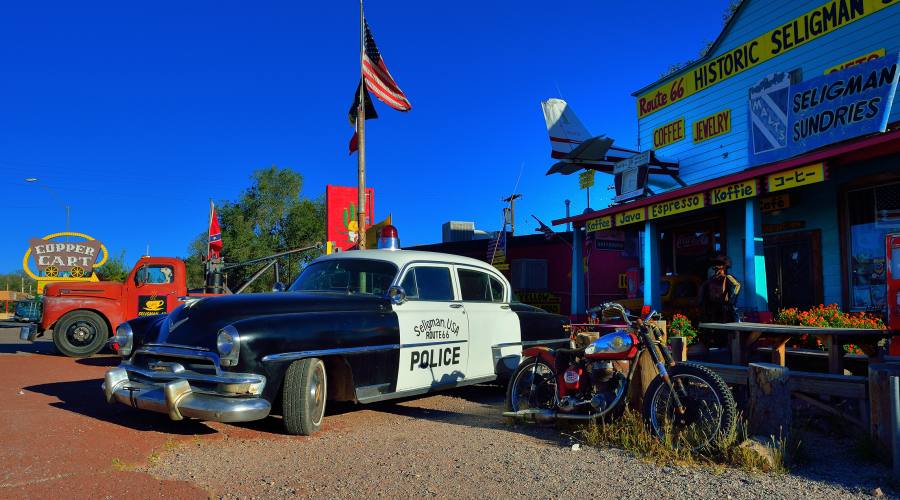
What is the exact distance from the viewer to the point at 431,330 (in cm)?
615

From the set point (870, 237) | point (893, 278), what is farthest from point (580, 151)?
point (893, 278)

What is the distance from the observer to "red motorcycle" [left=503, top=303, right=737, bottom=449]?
4281 millimetres

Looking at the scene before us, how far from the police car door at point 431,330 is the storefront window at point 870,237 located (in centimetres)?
697

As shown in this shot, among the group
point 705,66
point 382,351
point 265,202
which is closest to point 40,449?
point 382,351

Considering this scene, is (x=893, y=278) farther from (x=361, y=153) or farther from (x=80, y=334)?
(x=80, y=334)

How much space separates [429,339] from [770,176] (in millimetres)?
6253

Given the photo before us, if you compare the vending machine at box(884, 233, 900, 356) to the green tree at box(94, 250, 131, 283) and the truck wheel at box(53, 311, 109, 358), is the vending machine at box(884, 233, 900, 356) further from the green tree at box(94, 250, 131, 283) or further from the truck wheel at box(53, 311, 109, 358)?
the green tree at box(94, 250, 131, 283)

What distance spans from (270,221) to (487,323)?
32.5 meters

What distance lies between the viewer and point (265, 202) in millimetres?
37125

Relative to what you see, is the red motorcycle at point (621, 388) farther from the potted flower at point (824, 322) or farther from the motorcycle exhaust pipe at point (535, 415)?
the potted flower at point (824, 322)

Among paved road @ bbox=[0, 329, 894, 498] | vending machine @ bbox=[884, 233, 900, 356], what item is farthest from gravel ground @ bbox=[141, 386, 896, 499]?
vending machine @ bbox=[884, 233, 900, 356]

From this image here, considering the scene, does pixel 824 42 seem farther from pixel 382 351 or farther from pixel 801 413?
pixel 382 351

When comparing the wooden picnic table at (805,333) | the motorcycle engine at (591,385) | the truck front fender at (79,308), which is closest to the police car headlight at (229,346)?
the motorcycle engine at (591,385)

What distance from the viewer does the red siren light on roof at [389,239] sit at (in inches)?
294
